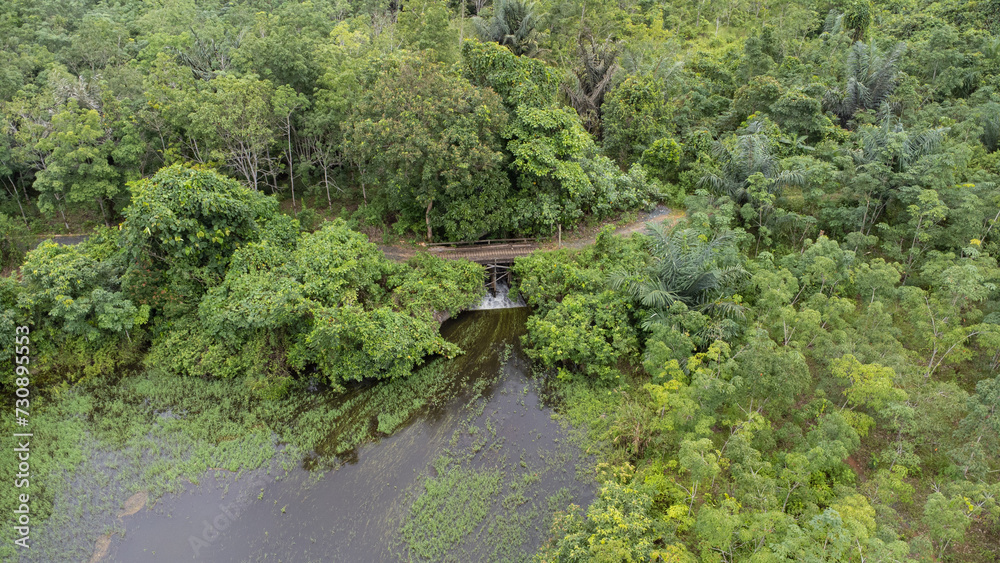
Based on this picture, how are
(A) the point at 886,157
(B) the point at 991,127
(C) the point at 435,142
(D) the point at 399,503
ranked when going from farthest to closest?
(B) the point at 991,127 < (A) the point at 886,157 < (C) the point at 435,142 < (D) the point at 399,503

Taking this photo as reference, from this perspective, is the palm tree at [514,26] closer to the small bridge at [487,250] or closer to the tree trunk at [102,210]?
the small bridge at [487,250]

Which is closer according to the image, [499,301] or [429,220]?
[499,301]

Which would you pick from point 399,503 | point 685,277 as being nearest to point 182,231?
point 399,503

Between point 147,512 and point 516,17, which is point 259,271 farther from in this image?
point 516,17

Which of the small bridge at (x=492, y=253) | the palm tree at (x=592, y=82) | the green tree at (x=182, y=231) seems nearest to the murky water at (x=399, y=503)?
the small bridge at (x=492, y=253)

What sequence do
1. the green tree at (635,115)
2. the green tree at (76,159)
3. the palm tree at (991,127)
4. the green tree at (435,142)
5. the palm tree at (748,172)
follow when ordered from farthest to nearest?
the green tree at (635,115) → the palm tree at (991,127) → the palm tree at (748,172) → the green tree at (76,159) → the green tree at (435,142)

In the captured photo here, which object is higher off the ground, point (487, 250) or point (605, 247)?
point (605, 247)

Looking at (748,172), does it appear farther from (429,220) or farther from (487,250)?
(429,220)

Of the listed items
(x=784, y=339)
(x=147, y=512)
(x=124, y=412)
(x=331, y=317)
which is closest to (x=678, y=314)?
(x=784, y=339)
